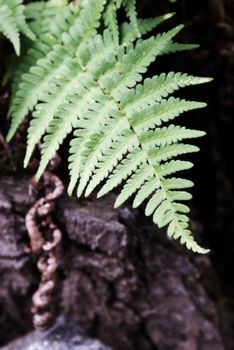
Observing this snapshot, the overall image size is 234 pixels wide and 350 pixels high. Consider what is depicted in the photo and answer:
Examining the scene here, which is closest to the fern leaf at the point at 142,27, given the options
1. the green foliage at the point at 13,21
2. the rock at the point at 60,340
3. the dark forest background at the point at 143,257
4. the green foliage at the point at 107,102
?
the green foliage at the point at 107,102

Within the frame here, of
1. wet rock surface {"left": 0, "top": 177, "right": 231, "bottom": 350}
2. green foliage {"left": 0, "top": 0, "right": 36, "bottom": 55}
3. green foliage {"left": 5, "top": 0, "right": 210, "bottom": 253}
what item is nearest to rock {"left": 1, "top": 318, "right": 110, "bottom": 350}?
wet rock surface {"left": 0, "top": 177, "right": 231, "bottom": 350}

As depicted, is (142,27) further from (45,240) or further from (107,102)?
(45,240)

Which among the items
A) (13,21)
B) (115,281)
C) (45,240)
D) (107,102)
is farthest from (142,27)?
(115,281)

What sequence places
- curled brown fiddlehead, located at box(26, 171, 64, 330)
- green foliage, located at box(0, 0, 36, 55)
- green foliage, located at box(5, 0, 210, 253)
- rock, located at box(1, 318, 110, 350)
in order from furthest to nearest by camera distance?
rock, located at box(1, 318, 110, 350) < curled brown fiddlehead, located at box(26, 171, 64, 330) < green foliage, located at box(0, 0, 36, 55) < green foliage, located at box(5, 0, 210, 253)

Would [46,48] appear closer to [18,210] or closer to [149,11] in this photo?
[149,11]

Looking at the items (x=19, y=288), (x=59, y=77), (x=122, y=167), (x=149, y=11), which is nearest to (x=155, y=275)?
(x=19, y=288)

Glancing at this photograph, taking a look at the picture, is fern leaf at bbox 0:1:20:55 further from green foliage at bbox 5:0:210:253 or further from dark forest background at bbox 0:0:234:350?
dark forest background at bbox 0:0:234:350
